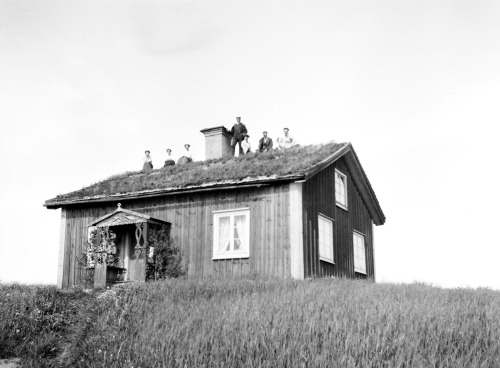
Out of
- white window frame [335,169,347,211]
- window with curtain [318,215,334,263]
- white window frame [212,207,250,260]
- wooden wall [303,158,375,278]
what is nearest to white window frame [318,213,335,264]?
window with curtain [318,215,334,263]

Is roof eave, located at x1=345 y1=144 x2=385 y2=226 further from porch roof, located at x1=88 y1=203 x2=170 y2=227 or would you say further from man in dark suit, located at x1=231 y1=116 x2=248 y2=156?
porch roof, located at x1=88 y1=203 x2=170 y2=227

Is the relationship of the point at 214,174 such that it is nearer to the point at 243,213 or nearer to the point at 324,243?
the point at 243,213

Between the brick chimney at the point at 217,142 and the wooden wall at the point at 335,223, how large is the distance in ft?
17.7

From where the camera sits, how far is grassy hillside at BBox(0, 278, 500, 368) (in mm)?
11055

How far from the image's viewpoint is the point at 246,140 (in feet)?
93.9

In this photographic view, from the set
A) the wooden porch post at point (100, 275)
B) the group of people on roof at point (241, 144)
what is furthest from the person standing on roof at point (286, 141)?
the wooden porch post at point (100, 275)

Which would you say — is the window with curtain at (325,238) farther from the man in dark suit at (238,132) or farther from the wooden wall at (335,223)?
the man in dark suit at (238,132)

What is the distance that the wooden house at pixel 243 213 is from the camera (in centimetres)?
2130

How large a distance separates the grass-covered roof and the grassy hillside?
5790 millimetres

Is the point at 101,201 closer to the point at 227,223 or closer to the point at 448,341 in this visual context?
the point at 227,223

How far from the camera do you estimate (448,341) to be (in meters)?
11.5

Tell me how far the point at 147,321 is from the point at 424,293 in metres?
7.02

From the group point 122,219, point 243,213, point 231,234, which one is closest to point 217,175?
point 243,213

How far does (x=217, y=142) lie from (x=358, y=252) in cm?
751
